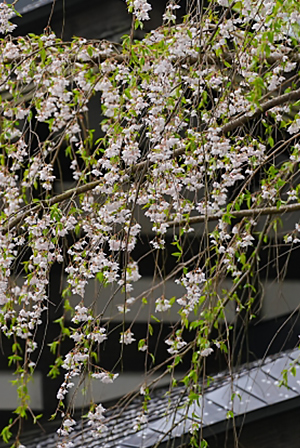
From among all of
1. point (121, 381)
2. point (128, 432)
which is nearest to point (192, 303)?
point (128, 432)

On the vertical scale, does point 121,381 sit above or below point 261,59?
below

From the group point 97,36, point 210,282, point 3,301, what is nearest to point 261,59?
point 210,282

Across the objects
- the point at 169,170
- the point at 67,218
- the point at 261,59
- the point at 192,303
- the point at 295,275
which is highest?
the point at 261,59

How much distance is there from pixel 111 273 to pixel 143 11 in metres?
0.75

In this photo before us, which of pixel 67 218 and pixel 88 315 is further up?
pixel 67 218

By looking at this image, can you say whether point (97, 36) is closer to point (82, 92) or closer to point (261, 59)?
point (82, 92)

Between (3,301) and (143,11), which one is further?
(3,301)

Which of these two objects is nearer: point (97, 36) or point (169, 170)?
point (169, 170)

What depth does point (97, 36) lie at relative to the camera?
13.7 ft

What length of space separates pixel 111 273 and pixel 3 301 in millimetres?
470

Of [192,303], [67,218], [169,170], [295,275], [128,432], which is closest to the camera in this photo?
[169,170]

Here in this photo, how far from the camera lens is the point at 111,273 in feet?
6.46

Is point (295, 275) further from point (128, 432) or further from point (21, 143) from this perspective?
point (21, 143)

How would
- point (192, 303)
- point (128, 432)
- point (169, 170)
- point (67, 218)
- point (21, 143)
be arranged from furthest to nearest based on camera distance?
point (128, 432), point (21, 143), point (192, 303), point (67, 218), point (169, 170)
